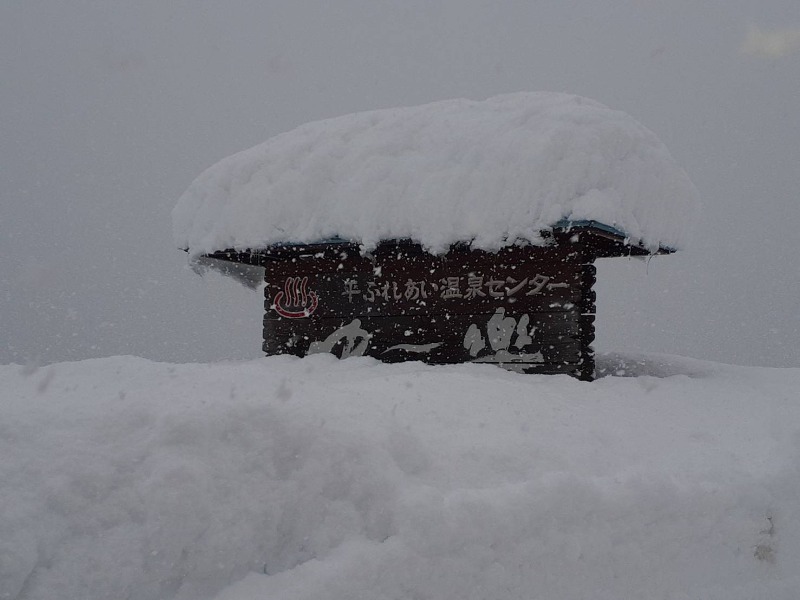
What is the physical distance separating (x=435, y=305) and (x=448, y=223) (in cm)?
113

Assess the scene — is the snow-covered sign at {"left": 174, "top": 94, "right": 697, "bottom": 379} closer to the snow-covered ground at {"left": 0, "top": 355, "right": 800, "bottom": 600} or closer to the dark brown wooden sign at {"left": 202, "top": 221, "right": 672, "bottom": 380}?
the dark brown wooden sign at {"left": 202, "top": 221, "right": 672, "bottom": 380}

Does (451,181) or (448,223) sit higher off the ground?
(451,181)

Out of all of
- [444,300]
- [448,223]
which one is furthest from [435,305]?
[448,223]

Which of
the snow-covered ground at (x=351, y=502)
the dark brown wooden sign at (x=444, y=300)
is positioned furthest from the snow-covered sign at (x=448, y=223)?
the snow-covered ground at (x=351, y=502)

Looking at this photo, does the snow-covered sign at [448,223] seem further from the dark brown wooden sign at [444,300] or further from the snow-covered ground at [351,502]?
the snow-covered ground at [351,502]

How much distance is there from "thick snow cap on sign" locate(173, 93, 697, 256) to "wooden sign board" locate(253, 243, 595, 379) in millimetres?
476

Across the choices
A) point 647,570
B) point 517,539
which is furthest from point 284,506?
point 647,570

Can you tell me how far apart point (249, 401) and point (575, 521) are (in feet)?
4.79

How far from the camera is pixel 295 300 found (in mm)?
7859

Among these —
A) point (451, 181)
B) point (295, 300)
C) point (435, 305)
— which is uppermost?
point (451, 181)

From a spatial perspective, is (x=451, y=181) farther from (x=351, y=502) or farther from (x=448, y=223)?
(x=351, y=502)

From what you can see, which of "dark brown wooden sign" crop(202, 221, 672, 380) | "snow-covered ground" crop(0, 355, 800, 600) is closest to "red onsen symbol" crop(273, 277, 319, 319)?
"dark brown wooden sign" crop(202, 221, 672, 380)

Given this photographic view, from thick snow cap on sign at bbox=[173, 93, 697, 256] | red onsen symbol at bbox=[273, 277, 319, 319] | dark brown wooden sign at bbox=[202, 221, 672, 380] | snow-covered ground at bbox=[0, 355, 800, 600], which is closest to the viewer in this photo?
snow-covered ground at bbox=[0, 355, 800, 600]

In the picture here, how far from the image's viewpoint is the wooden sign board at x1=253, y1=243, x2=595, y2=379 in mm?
6543
